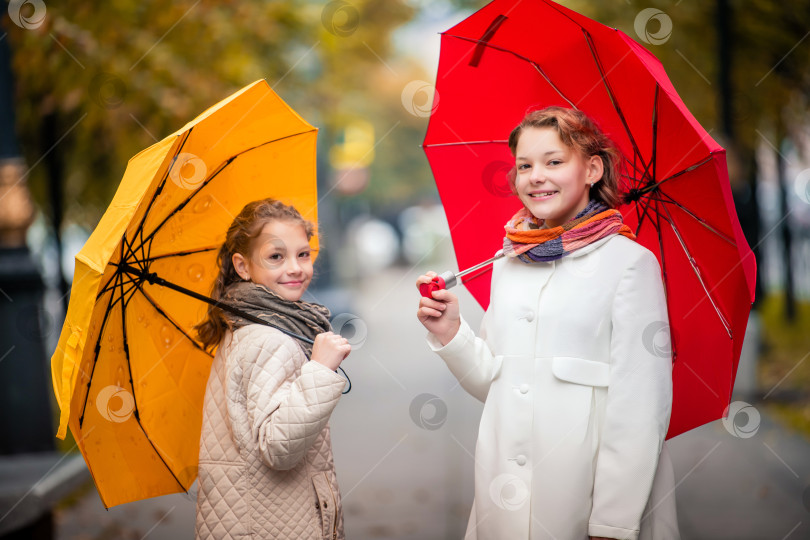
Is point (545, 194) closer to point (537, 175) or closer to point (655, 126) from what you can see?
point (537, 175)

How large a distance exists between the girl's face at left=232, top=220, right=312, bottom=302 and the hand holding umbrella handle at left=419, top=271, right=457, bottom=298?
16.9 inches

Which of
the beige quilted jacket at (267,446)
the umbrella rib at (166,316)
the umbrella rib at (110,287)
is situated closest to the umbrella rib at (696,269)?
the beige quilted jacket at (267,446)

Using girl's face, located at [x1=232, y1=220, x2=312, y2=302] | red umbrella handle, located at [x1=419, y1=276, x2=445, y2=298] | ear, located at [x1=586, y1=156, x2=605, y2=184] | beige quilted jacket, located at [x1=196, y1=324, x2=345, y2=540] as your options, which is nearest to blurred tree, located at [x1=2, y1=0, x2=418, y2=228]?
girl's face, located at [x1=232, y1=220, x2=312, y2=302]

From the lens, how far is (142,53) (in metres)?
7.78

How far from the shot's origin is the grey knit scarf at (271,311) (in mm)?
2871

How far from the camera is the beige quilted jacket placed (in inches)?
104

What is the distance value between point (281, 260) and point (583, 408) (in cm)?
115

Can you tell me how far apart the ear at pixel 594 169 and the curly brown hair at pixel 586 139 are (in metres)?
0.02

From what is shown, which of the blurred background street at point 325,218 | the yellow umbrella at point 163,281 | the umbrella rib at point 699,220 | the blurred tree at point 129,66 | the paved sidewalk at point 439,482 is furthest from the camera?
the blurred tree at point 129,66

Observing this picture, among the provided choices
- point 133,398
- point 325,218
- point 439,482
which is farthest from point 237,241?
point 325,218

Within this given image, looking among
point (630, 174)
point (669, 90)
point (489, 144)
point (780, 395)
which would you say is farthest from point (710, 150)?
point (780, 395)

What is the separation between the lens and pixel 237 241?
9.96 feet

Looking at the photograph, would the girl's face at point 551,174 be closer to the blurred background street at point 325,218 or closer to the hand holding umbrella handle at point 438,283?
the hand holding umbrella handle at point 438,283

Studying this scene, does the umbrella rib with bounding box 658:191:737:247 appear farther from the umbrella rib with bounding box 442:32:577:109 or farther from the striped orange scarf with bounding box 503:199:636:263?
the umbrella rib with bounding box 442:32:577:109
